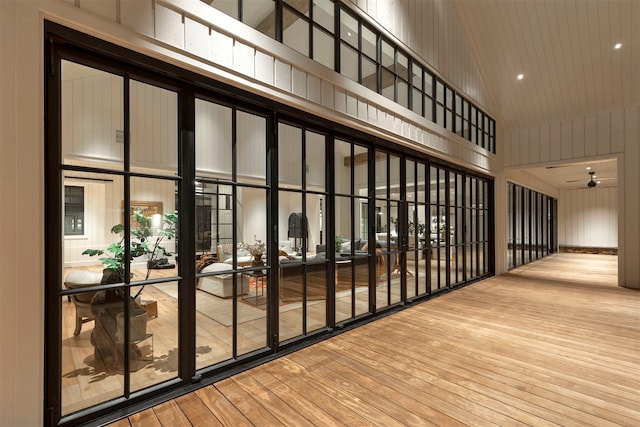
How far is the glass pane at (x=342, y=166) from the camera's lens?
3.43 metres

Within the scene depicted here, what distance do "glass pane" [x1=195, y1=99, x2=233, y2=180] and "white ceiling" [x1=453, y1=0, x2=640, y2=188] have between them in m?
5.18

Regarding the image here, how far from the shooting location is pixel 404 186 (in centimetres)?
441

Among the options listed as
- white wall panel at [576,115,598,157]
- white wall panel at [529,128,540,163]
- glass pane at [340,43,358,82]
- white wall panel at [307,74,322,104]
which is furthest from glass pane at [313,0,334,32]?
white wall panel at [576,115,598,157]

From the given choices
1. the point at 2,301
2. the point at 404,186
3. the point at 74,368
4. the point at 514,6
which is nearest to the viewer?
the point at 2,301

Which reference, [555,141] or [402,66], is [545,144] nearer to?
[555,141]

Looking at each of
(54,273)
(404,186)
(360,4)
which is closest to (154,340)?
(54,273)

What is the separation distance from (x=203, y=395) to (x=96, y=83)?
2.22 m

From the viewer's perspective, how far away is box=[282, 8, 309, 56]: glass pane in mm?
2849

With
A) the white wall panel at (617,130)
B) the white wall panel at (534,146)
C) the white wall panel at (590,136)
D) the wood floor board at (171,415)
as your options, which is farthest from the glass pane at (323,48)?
the white wall panel at (617,130)

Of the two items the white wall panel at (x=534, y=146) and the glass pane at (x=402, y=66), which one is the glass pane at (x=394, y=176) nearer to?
the glass pane at (x=402, y=66)

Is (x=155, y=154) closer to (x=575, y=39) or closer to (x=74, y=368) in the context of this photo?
(x=74, y=368)

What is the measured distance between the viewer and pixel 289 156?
2961 millimetres

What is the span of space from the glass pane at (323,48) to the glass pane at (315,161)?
77cm

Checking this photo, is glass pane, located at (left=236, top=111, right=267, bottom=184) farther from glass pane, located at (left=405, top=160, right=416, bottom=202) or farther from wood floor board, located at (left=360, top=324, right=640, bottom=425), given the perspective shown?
glass pane, located at (left=405, top=160, right=416, bottom=202)
